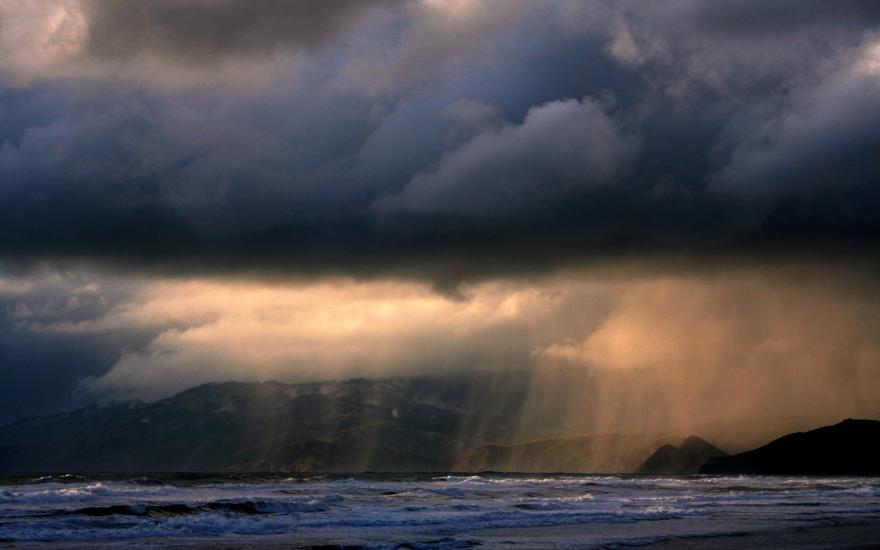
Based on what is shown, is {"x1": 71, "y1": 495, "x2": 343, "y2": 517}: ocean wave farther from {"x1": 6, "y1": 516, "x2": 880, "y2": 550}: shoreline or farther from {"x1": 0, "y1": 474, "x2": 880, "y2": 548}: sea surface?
{"x1": 6, "y1": 516, "x2": 880, "y2": 550}: shoreline

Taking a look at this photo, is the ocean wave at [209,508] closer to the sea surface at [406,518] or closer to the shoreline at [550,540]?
the sea surface at [406,518]

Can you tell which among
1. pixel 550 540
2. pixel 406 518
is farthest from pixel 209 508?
pixel 550 540

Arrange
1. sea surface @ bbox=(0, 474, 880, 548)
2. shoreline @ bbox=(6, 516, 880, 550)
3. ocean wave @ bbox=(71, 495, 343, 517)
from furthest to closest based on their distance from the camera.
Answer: ocean wave @ bbox=(71, 495, 343, 517)
sea surface @ bbox=(0, 474, 880, 548)
shoreline @ bbox=(6, 516, 880, 550)

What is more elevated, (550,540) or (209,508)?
(209,508)

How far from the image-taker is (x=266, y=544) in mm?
49344

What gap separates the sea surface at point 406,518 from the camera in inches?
2046

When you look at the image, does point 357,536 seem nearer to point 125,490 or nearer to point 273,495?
point 273,495

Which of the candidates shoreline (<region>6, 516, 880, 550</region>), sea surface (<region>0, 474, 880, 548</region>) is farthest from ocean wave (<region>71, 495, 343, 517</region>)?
shoreline (<region>6, 516, 880, 550</region>)

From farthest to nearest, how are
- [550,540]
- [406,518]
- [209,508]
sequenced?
[209,508] < [406,518] < [550,540]

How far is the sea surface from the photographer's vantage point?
171ft

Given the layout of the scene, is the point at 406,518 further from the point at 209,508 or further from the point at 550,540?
the point at 550,540

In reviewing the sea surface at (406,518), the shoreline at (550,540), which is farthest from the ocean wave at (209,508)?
the shoreline at (550,540)

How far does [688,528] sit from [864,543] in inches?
459

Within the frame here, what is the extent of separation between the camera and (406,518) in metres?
66.1
